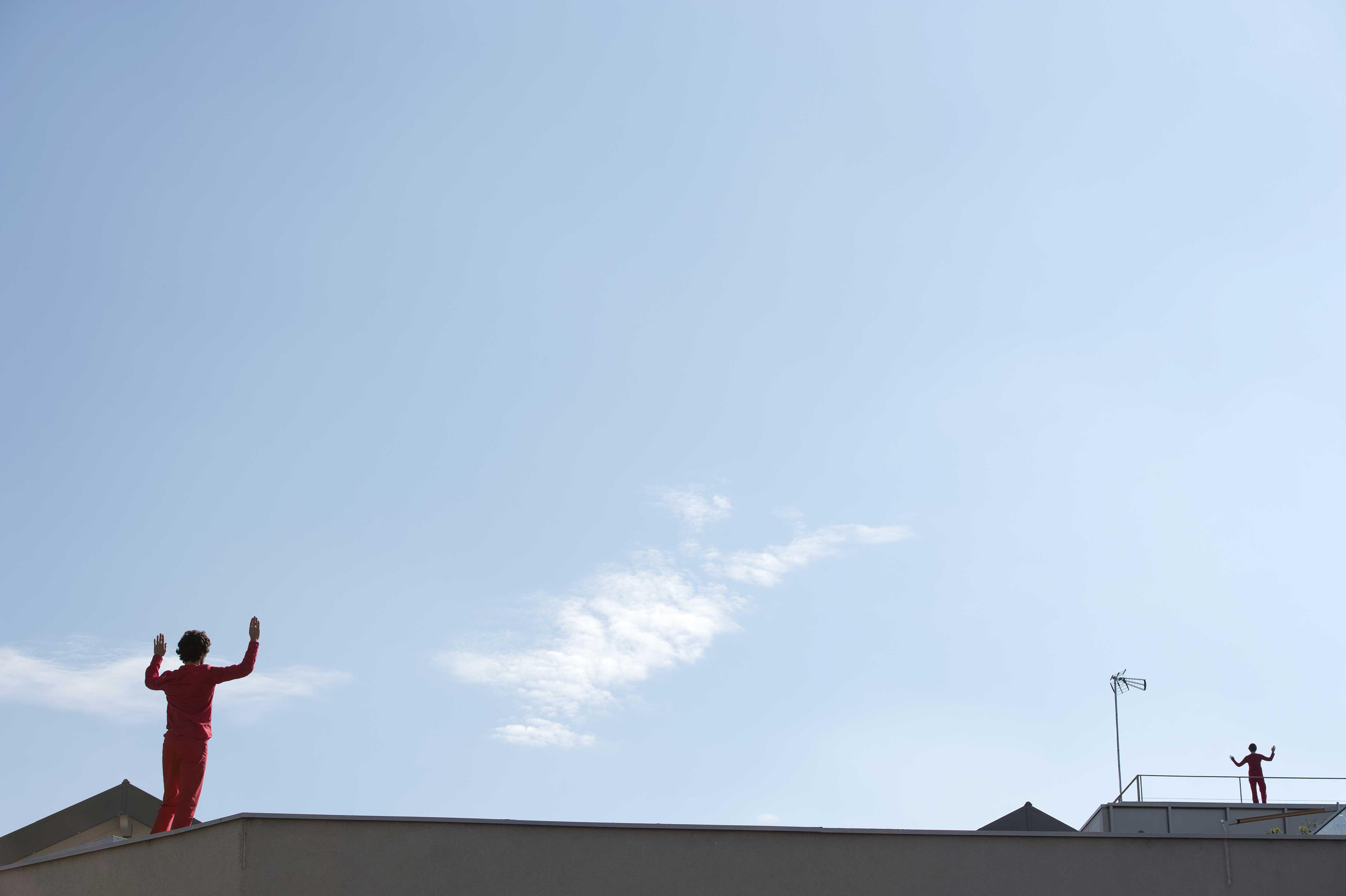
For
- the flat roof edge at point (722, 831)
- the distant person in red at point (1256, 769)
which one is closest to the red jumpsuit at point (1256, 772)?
the distant person in red at point (1256, 769)

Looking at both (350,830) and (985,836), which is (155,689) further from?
(985,836)

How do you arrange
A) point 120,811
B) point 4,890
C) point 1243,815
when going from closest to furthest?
point 4,890
point 120,811
point 1243,815

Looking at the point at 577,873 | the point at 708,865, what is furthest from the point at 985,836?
the point at 577,873

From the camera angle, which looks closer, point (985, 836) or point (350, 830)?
point (350, 830)

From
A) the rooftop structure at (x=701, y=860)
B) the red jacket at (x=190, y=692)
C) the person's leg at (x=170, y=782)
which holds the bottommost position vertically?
the rooftop structure at (x=701, y=860)

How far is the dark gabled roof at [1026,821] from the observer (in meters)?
16.6

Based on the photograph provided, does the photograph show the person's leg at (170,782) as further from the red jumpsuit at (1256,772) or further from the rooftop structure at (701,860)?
the red jumpsuit at (1256,772)

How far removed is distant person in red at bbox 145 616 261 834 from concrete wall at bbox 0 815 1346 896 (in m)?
0.49

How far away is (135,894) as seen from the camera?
8.82m

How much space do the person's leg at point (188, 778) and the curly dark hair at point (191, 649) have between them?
59 centimetres

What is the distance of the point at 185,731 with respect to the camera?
938 cm

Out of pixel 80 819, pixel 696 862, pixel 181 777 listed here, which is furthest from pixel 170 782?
pixel 80 819

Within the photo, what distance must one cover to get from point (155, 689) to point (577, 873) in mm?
3456

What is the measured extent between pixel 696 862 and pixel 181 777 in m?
3.88
